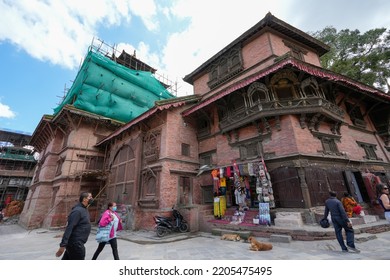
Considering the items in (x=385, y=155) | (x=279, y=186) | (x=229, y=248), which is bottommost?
(x=229, y=248)

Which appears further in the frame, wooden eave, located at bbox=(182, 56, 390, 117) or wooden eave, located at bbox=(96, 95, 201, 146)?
wooden eave, located at bbox=(96, 95, 201, 146)

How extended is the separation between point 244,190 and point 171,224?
170 inches

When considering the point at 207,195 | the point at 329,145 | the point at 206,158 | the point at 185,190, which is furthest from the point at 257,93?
the point at 185,190

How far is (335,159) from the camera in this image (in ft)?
31.3

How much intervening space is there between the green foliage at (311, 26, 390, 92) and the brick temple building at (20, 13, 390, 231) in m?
4.81

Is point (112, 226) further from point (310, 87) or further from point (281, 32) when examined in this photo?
point (281, 32)

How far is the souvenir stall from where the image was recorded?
8305mm

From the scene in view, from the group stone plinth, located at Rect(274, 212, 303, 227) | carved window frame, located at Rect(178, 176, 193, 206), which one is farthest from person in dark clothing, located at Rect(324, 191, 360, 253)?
carved window frame, located at Rect(178, 176, 193, 206)

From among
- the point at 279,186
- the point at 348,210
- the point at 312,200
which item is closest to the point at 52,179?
the point at 279,186

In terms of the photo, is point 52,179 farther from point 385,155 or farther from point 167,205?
point 385,155

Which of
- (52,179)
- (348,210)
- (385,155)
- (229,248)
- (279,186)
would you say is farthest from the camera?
(52,179)

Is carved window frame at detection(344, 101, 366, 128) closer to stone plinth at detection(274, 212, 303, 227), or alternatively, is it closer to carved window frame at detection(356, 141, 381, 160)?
carved window frame at detection(356, 141, 381, 160)

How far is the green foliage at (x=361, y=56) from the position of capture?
16.3 meters
